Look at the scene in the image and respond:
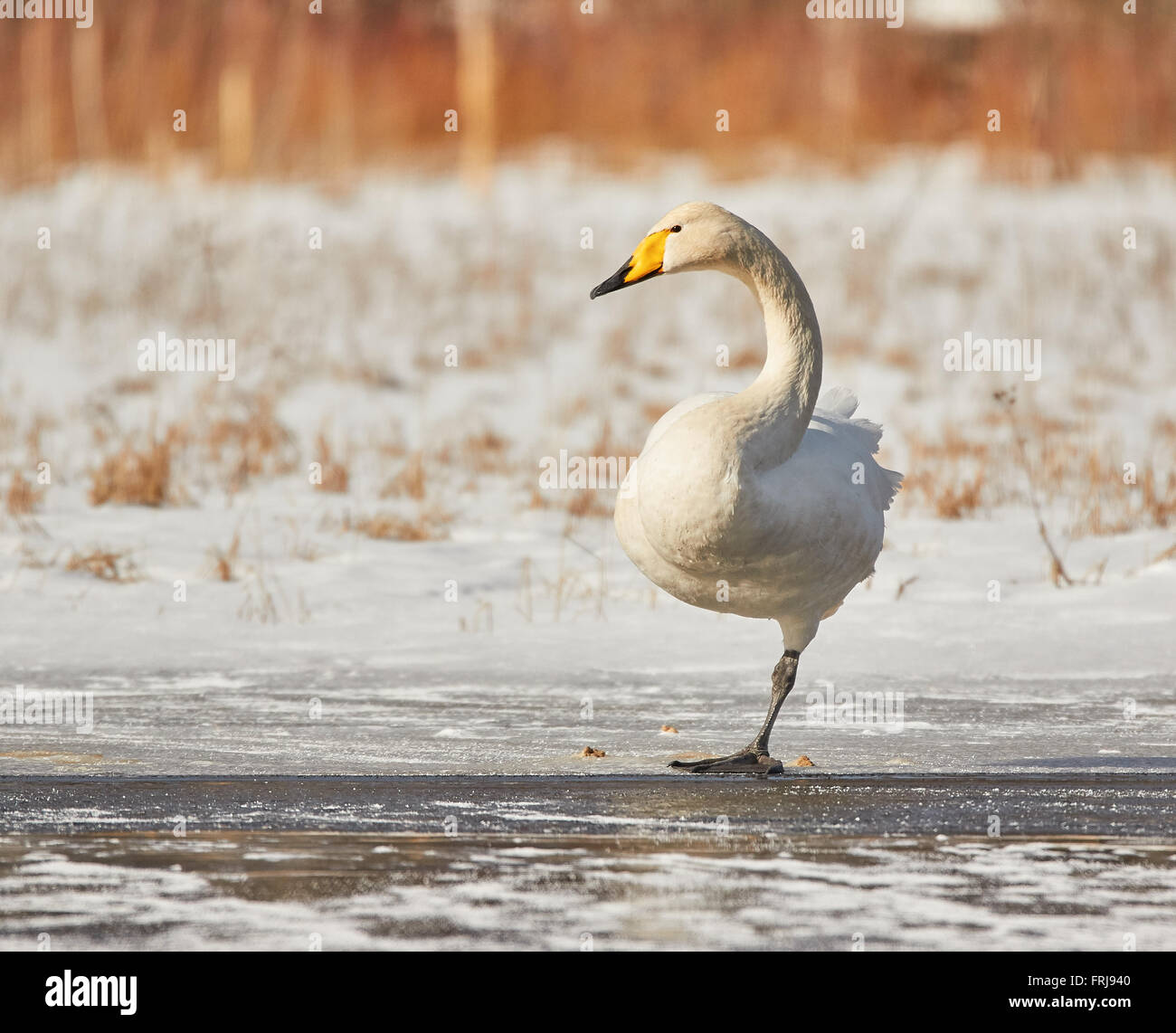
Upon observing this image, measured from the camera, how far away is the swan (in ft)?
17.3

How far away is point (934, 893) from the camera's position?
405cm

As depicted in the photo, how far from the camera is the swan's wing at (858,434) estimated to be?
615cm

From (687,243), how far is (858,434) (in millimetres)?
1180

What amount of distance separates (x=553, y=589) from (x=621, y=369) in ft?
21.5

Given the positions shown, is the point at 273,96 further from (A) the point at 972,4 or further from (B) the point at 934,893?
(B) the point at 934,893

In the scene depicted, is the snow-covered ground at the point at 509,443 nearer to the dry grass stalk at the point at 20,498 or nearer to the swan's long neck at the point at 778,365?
the dry grass stalk at the point at 20,498

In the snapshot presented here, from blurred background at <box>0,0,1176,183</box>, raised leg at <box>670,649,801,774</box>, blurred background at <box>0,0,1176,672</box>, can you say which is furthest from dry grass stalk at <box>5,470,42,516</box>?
blurred background at <box>0,0,1176,183</box>

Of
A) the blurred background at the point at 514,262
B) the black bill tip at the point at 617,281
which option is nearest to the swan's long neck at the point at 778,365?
the black bill tip at the point at 617,281

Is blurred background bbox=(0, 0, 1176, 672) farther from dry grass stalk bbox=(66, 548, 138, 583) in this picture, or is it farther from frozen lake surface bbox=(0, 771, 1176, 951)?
frozen lake surface bbox=(0, 771, 1176, 951)

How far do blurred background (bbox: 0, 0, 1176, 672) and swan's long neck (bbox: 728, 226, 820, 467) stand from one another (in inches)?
101

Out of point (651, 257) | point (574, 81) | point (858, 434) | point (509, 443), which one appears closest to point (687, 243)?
point (651, 257)

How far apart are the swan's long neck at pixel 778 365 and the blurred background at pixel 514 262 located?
2554 millimetres

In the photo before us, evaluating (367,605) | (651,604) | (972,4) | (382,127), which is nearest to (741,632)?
(651,604)

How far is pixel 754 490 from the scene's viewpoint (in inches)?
207
